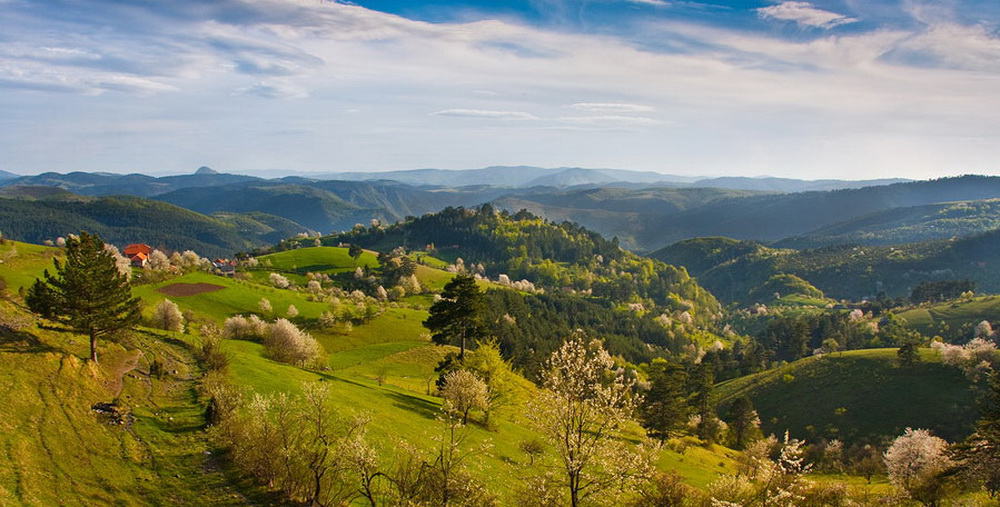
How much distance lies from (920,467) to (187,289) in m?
140

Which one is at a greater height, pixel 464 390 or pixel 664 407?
pixel 464 390

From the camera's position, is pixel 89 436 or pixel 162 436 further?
pixel 162 436

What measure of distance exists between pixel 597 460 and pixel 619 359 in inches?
5955

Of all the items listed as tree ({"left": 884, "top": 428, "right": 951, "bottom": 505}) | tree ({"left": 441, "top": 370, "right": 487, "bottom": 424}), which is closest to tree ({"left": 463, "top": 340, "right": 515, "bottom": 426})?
tree ({"left": 441, "top": 370, "right": 487, "bottom": 424})

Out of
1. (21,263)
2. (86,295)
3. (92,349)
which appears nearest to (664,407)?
(92,349)

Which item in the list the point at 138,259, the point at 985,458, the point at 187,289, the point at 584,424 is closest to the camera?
the point at 584,424

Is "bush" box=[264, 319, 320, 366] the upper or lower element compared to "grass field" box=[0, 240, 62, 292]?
lower

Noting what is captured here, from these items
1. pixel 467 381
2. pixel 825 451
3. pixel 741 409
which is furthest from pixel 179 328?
pixel 825 451

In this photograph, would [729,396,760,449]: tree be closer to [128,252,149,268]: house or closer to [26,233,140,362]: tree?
[26,233,140,362]: tree

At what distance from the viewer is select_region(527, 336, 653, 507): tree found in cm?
2206

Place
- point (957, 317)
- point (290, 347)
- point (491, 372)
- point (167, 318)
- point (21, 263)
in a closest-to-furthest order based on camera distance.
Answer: point (491, 372), point (290, 347), point (167, 318), point (21, 263), point (957, 317)

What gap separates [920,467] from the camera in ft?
167

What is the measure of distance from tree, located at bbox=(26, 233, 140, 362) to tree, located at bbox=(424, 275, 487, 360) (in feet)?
94.4

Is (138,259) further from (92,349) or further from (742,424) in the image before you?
(742,424)
